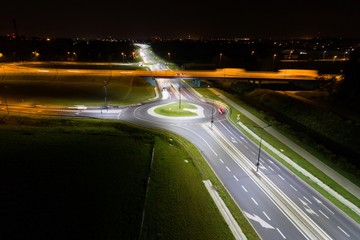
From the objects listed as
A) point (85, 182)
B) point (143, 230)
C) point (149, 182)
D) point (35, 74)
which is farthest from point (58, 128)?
point (35, 74)

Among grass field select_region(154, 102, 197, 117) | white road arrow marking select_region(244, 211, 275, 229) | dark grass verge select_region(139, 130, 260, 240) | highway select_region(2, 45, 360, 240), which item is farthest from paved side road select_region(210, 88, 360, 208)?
dark grass verge select_region(139, 130, 260, 240)

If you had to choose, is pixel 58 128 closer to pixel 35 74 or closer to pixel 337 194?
pixel 337 194

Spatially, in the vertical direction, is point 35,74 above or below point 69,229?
above

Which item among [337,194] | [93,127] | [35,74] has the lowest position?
[337,194]

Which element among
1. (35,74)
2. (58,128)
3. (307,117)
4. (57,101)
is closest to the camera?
(58,128)

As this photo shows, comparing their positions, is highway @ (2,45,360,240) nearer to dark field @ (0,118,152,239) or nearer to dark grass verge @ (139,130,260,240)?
dark grass verge @ (139,130,260,240)

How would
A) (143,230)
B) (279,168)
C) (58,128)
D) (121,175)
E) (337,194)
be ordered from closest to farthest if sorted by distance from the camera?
(143,230)
(337,194)
(121,175)
(279,168)
(58,128)

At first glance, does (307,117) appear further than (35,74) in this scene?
No
